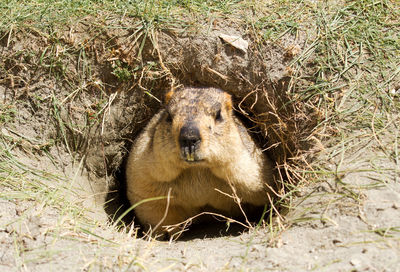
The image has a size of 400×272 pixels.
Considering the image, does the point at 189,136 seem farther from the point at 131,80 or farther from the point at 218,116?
the point at 131,80

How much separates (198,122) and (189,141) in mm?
262

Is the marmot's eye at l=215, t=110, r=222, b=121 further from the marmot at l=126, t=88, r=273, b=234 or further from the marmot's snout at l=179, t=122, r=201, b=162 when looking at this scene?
the marmot's snout at l=179, t=122, r=201, b=162

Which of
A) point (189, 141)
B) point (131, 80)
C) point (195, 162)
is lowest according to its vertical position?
point (195, 162)

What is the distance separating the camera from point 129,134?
6.18 metres

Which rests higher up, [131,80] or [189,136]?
[131,80]

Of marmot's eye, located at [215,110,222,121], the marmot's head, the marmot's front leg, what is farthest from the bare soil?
marmot's eye, located at [215,110,222,121]

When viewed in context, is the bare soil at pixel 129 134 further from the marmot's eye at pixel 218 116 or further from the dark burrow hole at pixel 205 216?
the marmot's eye at pixel 218 116

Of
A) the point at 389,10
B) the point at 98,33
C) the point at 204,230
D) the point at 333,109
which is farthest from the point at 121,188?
the point at 389,10

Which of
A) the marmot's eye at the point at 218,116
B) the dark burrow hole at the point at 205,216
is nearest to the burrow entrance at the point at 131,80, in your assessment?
the dark burrow hole at the point at 205,216

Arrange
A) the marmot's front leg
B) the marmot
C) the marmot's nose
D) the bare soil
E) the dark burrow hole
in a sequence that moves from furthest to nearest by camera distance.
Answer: the dark burrow hole, the marmot's front leg, the marmot, the marmot's nose, the bare soil

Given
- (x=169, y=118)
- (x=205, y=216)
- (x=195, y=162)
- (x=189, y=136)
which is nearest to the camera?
(x=189, y=136)

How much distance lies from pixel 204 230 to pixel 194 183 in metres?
0.95

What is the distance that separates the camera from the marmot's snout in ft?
13.4

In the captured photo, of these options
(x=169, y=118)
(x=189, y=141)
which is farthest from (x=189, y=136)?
(x=169, y=118)
